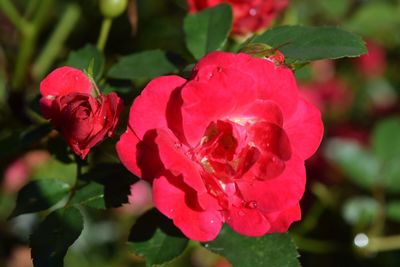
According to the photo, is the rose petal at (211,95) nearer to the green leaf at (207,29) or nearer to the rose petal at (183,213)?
the rose petal at (183,213)

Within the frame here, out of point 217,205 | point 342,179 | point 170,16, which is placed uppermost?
point 217,205

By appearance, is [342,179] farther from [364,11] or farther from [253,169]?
[253,169]

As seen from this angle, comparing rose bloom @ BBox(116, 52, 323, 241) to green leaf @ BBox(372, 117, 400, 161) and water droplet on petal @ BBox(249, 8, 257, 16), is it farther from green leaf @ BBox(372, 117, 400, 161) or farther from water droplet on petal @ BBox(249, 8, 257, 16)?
green leaf @ BBox(372, 117, 400, 161)

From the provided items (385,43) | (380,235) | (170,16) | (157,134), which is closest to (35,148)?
(157,134)

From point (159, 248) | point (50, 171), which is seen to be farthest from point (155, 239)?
point (50, 171)

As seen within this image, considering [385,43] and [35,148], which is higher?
[35,148]

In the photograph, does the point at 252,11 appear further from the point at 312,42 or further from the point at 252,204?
the point at 252,204

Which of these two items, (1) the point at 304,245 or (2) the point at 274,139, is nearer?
(2) the point at 274,139
